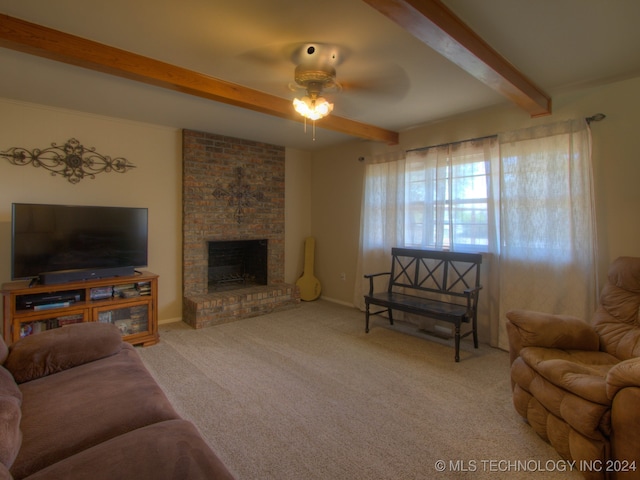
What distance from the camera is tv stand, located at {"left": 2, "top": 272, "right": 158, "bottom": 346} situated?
9.34 feet

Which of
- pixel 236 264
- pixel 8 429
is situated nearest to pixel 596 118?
pixel 8 429

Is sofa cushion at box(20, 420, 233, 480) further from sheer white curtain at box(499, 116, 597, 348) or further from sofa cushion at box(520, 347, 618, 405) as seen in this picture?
sheer white curtain at box(499, 116, 597, 348)

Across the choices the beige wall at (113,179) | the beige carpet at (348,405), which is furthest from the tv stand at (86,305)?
the beige wall at (113,179)

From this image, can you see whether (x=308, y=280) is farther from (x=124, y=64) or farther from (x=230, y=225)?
(x=124, y=64)

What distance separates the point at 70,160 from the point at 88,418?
314 centimetres

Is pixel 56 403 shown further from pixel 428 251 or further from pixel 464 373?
pixel 428 251

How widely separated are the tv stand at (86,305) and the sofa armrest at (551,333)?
334 cm

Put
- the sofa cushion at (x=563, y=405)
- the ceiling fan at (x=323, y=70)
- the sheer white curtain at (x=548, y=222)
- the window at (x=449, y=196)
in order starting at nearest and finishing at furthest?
the sofa cushion at (x=563, y=405) → the ceiling fan at (x=323, y=70) → the sheer white curtain at (x=548, y=222) → the window at (x=449, y=196)

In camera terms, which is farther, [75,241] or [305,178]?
[305,178]

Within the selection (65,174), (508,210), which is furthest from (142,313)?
(508,210)

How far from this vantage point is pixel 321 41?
2137mm

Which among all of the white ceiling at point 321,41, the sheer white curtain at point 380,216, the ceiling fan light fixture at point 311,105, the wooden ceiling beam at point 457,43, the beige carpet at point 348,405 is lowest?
the beige carpet at point 348,405

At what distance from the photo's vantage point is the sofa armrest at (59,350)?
176cm

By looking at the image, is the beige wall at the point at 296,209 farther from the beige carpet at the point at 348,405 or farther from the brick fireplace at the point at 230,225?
the beige carpet at the point at 348,405
